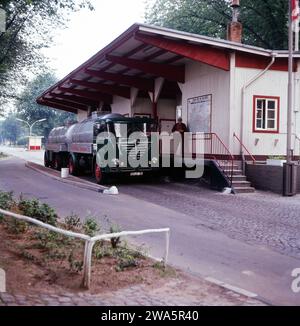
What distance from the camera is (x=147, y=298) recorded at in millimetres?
5078

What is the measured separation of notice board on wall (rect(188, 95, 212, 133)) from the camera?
64.1 ft

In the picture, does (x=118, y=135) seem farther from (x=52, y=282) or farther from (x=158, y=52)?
(x=52, y=282)

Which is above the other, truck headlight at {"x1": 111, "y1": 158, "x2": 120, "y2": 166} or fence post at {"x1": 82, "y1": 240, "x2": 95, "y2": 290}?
truck headlight at {"x1": 111, "y1": 158, "x2": 120, "y2": 166}

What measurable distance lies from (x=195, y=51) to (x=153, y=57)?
3791 mm

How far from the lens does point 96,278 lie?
18.4 ft

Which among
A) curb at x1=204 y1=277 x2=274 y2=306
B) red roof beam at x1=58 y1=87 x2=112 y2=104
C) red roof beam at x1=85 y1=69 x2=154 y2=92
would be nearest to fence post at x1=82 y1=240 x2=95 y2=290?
curb at x1=204 y1=277 x2=274 y2=306

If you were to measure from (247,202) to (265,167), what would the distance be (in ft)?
10.1

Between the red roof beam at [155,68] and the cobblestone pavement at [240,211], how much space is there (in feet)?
18.8

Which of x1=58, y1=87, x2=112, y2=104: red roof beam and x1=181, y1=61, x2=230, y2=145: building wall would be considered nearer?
x1=181, y1=61, x2=230, y2=145: building wall

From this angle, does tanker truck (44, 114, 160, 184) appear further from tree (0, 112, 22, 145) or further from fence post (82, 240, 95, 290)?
tree (0, 112, 22, 145)

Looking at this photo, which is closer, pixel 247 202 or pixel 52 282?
pixel 52 282

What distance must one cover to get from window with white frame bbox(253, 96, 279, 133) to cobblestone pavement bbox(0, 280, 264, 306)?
13982 millimetres

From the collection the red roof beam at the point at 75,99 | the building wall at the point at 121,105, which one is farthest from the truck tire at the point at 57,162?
the red roof beam at the point at 75,99
